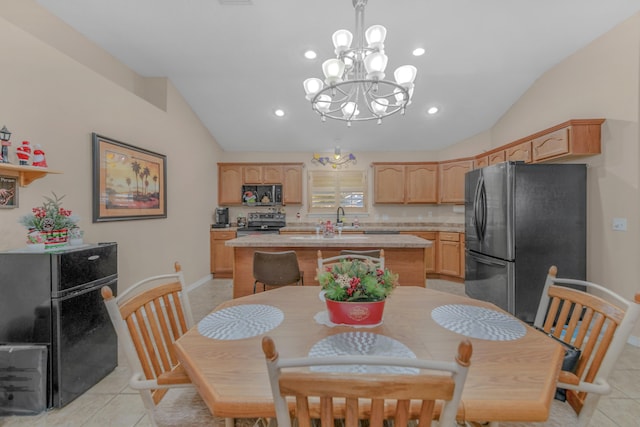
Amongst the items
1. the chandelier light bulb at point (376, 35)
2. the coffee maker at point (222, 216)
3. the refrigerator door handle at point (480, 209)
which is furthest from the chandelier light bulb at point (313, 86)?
the coffee maker at point (222, 216)

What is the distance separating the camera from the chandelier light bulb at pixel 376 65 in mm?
1844

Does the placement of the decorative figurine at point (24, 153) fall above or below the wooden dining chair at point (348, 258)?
above

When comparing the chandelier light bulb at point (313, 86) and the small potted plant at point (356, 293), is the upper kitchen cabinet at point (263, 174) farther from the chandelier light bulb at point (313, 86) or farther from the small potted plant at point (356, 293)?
the small potted plant at point (356, 293)

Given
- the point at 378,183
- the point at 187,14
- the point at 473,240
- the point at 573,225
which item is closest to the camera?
the point at 187,14

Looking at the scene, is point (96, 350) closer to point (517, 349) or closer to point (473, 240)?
point (517, 349)

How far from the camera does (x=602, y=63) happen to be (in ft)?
9.37

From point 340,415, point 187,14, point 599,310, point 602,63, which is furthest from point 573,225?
point 187,14

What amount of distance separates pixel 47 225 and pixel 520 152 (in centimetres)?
469

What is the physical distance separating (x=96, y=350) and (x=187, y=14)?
115 inches

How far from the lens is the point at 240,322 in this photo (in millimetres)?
1269

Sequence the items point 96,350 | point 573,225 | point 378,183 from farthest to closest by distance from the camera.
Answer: point 378,183 → point 573,225 → point 96,350

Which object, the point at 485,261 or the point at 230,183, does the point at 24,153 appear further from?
the point at 485,261

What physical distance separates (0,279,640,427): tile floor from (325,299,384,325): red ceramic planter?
1.44 metres

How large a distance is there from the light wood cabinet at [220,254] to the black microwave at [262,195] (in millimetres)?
743
